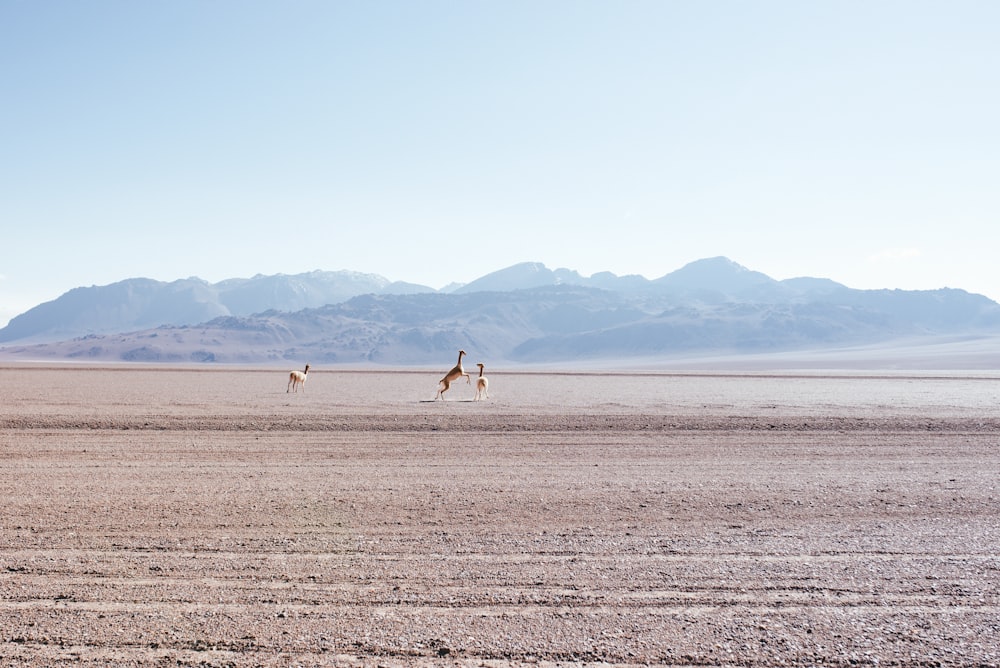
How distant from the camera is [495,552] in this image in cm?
780

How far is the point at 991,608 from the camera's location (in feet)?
20.7

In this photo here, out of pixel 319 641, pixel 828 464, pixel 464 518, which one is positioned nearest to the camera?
pixel 319 641

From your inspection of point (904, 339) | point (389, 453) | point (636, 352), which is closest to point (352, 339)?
point (636, 352)

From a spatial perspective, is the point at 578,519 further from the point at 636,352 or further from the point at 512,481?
the point at 636,352

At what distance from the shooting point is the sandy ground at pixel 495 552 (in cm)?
562

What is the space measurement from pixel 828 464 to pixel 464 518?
7.20 meters

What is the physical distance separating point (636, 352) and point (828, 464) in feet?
555

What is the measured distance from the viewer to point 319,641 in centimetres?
560

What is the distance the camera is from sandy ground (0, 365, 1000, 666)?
18.5 feet

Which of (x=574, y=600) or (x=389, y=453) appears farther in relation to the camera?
(x=389, y=453)

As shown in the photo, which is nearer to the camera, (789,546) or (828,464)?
(789,546)

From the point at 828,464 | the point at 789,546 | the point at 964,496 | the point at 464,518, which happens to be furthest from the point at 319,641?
the point at 828,464

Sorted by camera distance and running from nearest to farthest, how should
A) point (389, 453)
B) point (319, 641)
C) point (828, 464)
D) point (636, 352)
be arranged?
point (319, 641) → point (828, 464) → point (389, 453) → point (636, 352)

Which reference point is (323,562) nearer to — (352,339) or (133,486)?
(133,486)
